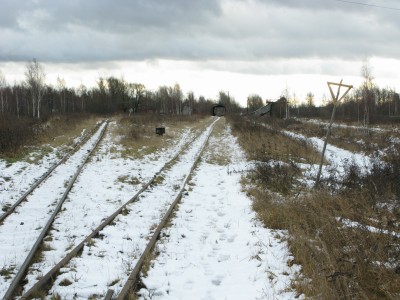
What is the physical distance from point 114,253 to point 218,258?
5.78 feet

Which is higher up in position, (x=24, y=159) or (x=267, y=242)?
(x=24, y=159)

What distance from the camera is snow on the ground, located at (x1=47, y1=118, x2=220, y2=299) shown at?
5.12 meters

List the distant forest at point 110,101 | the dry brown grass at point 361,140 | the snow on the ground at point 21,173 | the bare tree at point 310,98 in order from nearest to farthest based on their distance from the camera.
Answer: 1. the snow on the ground at point 21,173
2. the dry brown grass at point 361,140
3. the distant forest at point 110,101
4. the bare tree at point 310,98

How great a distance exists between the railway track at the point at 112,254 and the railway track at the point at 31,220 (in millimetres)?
503

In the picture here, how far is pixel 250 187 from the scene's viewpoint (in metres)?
11.4

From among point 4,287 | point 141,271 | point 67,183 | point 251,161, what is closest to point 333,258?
point 141,271

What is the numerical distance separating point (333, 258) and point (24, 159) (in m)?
13.3

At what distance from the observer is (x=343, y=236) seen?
604 cm

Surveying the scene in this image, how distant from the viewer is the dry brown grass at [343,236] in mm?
4668

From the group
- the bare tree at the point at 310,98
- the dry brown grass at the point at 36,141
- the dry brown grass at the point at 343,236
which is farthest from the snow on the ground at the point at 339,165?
the bare tree at the point at 310,98

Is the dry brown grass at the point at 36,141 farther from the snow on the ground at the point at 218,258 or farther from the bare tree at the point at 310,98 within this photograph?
the bare tree at the point at 310,98

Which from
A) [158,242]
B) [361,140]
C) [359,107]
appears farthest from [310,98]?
[158,242]

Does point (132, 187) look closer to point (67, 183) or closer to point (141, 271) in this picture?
point (67, 183)

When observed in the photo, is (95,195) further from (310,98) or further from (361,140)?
(310,98)
